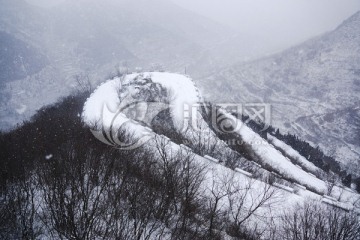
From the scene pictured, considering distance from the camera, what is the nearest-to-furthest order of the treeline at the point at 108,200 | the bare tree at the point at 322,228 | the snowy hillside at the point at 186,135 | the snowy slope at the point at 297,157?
the treeline at the point at 108,200, the bare tree at the point at 322,228, the snowy hillside at the point at 186,135, the snowy slope at the point at 297,157

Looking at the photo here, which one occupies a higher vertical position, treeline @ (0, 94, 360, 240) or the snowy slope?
treeline @ (0, 94, 360, 240)

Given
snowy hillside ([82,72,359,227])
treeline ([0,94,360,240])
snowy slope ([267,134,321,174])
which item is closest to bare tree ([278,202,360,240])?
treeline ([0,94,360,240])

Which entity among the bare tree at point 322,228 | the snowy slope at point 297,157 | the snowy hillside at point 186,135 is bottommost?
the snowy slope at point 297,157

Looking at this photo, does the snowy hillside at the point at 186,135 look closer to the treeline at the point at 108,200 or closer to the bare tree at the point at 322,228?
the treeline at the point at 108,200

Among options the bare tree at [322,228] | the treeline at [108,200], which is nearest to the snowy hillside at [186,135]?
the treeline at [108,200]

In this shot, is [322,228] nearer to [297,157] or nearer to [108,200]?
[108,200]

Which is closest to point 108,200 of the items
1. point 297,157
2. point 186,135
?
point 186,135

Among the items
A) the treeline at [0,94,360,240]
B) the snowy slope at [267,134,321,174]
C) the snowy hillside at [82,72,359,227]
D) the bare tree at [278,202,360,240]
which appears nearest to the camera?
the treeline at [0,94,360,240]

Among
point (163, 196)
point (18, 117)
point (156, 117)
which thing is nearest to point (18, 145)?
point (163, 196)

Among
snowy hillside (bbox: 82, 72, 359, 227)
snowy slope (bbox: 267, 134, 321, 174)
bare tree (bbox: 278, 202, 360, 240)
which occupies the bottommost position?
snowy slope (bbox: 267, 134, 321, 174)

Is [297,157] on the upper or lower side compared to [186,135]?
lower

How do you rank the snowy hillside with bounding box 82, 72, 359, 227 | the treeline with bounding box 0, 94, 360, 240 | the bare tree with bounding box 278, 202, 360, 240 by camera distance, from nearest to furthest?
the treeline with bounding box 0, 94, 360, 240
the bare tree with bounding box 278, 202, 360, 240
the snowy hillside with bounding box 82, 72, 359, 227

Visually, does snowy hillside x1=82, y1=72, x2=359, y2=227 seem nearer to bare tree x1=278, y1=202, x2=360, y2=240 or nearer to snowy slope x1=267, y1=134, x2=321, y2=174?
snowy slope x1=267, y1=134, x2=321, y2=174
